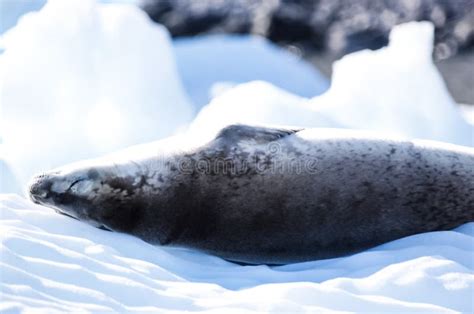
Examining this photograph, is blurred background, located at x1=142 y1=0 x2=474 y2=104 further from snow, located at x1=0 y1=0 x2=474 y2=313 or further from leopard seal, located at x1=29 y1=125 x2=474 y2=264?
leopard seal, located at x1=29 y1=125 x2=474 y2=264

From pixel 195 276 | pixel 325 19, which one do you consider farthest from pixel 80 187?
pixel 325 19

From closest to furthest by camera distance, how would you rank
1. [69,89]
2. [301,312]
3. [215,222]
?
[301,312] < [215,222] < [69,89]

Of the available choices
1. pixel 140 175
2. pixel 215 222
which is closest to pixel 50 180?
pixel 140 175

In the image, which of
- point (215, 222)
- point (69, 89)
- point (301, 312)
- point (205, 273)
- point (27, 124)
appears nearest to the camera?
point (301, 312)

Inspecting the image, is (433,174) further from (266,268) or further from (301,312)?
(301,312)

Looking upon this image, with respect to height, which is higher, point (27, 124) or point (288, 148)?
point (27, 124)

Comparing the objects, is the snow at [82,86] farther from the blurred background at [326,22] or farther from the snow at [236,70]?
the blurred background at [326,22]

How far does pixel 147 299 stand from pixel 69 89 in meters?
3.10

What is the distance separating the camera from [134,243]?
3783 millimetres

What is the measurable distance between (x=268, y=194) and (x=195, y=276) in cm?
56

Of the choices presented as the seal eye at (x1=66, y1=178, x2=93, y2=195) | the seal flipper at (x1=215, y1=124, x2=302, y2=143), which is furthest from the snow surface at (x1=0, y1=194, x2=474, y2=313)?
the seal flipper at (x1=215, y1=124, x2=302, y2=143)

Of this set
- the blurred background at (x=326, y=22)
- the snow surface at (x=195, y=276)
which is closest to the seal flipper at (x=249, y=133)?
the snow surface at (x=195, y=276)

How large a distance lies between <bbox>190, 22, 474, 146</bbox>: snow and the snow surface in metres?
2.22

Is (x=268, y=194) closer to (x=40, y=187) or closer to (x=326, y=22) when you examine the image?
(x=40, y=187)
